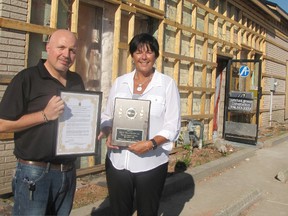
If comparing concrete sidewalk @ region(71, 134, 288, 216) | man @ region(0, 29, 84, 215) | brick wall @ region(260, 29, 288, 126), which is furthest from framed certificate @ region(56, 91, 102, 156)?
brick wall @ region(260, 29, 288, 126)

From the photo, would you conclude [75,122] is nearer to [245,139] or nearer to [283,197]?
[283,197]

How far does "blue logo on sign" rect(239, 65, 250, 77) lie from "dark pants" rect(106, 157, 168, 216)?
319 inches

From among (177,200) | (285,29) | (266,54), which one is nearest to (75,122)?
(177,200)

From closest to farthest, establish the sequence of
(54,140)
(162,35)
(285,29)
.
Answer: (54,140), (162,35), (285,29)

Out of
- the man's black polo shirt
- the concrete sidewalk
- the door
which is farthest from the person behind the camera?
the door

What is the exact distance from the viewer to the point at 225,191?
6.04m

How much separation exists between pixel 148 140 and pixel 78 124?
1.92ft

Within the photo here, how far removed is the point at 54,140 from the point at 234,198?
399 cm

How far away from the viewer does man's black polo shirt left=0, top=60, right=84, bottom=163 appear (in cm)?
222

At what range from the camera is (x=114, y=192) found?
3.04m

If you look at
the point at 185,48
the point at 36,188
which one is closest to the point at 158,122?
the point at 36,188

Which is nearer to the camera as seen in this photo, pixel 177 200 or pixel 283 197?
pixel 177 200

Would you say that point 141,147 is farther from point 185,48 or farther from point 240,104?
point 240,104

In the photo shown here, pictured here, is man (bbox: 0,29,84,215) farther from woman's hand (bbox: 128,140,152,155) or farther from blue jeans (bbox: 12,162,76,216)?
woman's hand (bbox: 128,140,152,155)
